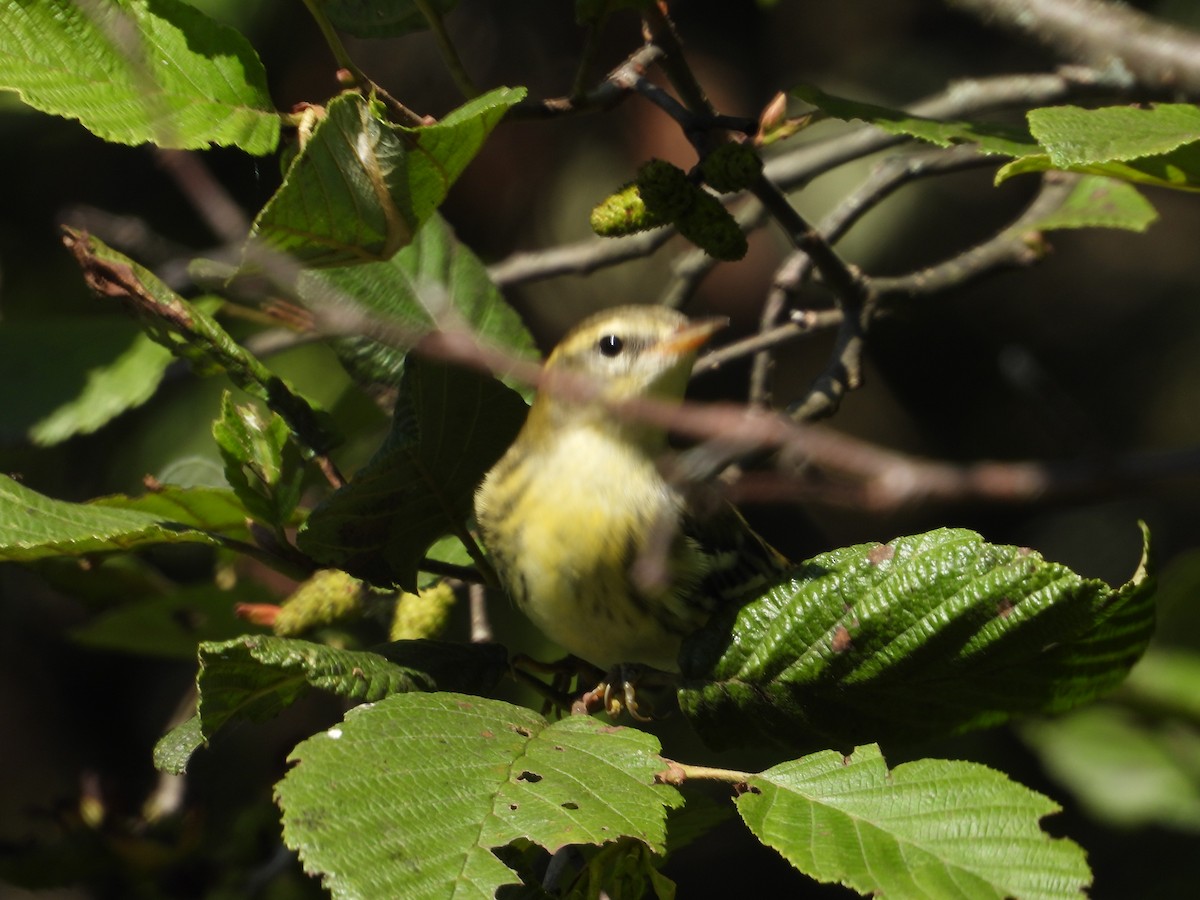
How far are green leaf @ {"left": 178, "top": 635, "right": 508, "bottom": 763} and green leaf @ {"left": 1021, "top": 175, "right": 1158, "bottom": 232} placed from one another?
55.6 inches

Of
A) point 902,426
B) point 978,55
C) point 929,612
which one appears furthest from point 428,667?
point 978,55

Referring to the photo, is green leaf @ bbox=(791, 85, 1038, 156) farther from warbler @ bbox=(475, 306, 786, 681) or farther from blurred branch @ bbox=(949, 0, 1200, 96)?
blurred branch @ bbox=(949, 0, 1200, 96)

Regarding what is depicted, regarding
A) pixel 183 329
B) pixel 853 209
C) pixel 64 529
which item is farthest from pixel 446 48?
pixel 853 209

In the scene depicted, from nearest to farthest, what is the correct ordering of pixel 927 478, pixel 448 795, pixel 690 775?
pixel 927 478
pixel 448 795
pixel 690 775

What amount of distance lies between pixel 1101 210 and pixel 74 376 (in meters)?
1.98

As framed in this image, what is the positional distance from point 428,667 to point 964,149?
1.66m

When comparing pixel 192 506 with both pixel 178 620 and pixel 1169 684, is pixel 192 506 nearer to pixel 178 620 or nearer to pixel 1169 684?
pixel 178 620

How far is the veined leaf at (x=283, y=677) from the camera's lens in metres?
1.53

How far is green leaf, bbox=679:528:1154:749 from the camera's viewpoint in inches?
64.0

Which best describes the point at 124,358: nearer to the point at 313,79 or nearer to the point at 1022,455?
the point at 313,79

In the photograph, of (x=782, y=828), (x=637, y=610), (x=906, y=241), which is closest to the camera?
(x=782, y=828)

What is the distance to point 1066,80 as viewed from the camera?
2746 millimetres

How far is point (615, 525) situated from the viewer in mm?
2154

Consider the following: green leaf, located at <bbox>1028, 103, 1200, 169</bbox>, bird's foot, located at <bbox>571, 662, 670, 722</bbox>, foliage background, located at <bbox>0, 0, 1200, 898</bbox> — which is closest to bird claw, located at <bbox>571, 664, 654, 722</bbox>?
bird's foot, located at <bbox>571, 662, 670, 722</bbox>
